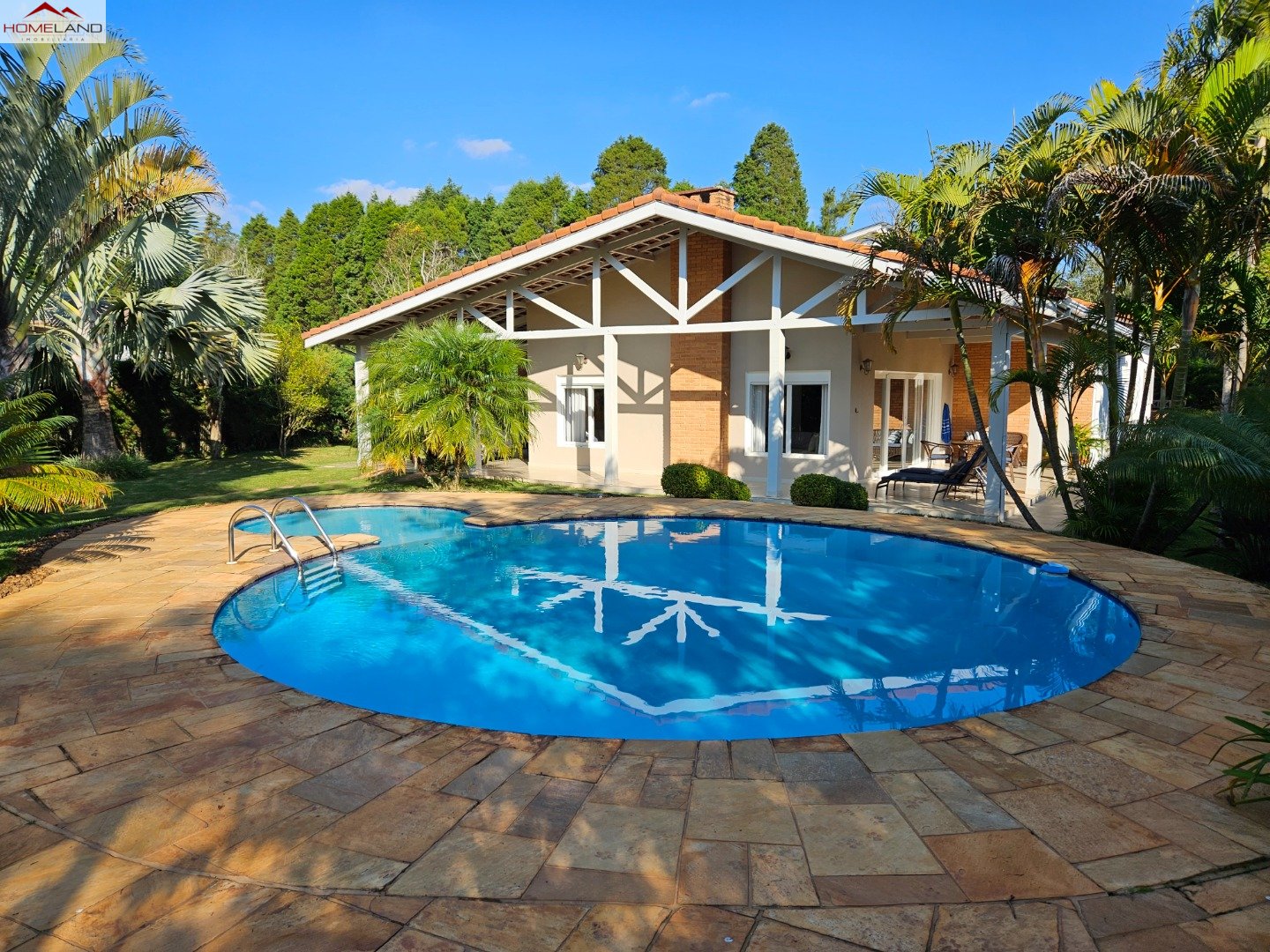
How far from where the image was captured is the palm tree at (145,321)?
1449 cm

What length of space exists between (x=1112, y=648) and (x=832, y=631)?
7.66 ft

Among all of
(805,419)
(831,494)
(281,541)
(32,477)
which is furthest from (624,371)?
(32,477)

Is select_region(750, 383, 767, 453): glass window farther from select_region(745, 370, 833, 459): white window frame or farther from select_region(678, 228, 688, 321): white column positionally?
select_region(678, 228, 688, 321): white column

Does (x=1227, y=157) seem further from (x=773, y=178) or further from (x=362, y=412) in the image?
(x=773, y=178)

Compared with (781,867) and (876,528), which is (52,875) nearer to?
(781,867)

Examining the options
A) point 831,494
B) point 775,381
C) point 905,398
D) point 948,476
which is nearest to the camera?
point 831,494

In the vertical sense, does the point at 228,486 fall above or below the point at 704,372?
below

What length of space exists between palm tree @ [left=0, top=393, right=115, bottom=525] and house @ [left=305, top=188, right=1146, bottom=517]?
8.29 m

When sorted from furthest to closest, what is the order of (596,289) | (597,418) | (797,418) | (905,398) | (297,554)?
1. (597,418)
2. (905,398)
3. (797,418)
4. (596,289)
5. (297,554)

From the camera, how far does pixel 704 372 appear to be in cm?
1616

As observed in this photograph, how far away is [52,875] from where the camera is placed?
3.15m

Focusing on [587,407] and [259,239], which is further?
[259,239]

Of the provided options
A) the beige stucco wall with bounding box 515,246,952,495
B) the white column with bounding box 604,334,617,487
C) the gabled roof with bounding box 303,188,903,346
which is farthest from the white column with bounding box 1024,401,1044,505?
the white column with bounding box 604,334,617,487

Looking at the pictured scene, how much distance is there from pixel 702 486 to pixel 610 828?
34.0 feet
